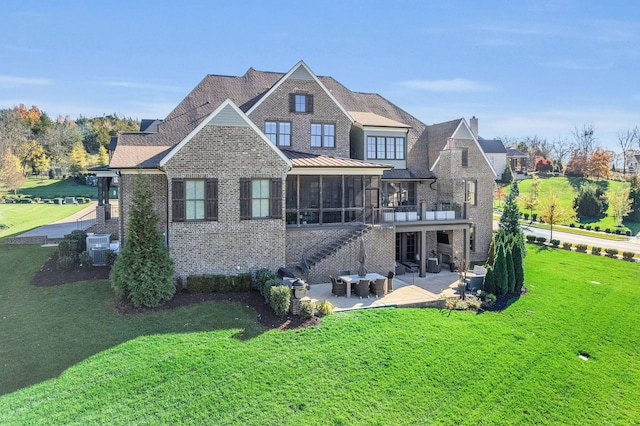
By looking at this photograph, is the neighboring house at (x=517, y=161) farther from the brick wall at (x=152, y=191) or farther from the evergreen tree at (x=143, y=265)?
the evergreen tree at (x=143, y=265)

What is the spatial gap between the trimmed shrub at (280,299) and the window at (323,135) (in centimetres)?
1118

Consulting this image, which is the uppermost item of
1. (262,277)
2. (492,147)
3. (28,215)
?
(492,147)

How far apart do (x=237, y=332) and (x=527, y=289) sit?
→ 14528 mm

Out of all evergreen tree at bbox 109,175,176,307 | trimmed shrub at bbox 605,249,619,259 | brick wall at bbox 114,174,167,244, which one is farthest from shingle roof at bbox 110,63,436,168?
trimmed shrub at bbox 605,249,619,259

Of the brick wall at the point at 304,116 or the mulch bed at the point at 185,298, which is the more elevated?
the brick wall at the point at 304,116

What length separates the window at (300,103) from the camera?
2266cm

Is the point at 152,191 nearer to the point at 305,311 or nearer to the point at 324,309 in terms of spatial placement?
the point at 305,311

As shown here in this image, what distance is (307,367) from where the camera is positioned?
11.4 m

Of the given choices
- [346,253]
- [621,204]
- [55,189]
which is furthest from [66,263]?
[621,204]

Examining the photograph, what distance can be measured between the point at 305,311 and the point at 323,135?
12.2 meters

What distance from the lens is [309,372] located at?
1127cm

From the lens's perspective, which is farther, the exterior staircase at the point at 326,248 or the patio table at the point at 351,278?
the exterior staircase at the point at 326,248

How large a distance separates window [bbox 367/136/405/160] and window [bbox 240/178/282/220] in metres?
9.21

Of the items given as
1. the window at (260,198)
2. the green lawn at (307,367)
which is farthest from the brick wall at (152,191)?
the window at (260,198)
